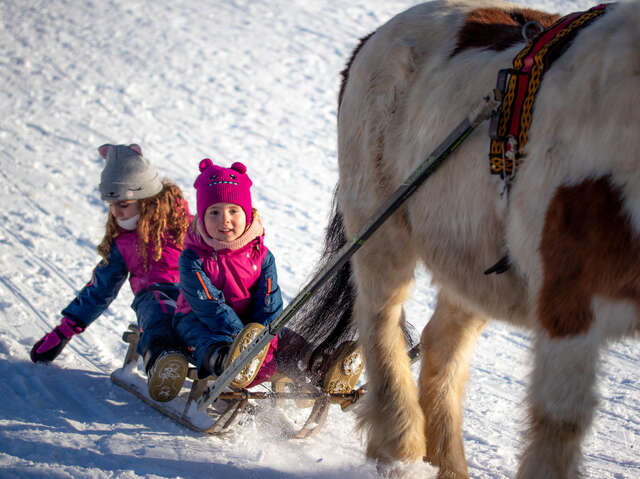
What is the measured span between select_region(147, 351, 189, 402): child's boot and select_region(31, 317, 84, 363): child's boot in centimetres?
74

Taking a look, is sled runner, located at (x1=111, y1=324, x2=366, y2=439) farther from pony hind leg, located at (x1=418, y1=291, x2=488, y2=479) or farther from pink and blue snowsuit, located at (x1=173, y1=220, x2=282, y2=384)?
pony hind leg, located at (x1=418, y1=291, x2=488, y2=479)

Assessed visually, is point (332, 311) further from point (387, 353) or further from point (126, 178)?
point (126, 178)

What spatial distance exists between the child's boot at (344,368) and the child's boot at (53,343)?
1.49 meters

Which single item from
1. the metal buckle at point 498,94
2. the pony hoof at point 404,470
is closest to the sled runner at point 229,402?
the pony hoof at point 404,470

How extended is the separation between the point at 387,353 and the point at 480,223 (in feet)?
2.89

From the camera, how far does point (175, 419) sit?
2.86 m

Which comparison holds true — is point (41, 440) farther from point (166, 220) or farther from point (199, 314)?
point (166, 220)

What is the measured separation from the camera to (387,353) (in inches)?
102

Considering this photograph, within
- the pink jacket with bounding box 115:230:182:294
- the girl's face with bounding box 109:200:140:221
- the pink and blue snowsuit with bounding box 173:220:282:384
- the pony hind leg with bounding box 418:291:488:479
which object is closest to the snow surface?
the pony hind leg with bounding box 418:291:488:479

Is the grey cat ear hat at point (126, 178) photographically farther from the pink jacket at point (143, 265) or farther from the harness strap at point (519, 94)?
the harness strap at point (519, 94)

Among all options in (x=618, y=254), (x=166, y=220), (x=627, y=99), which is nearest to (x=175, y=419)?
(x=166, y=220)

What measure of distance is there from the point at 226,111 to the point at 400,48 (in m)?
6.37

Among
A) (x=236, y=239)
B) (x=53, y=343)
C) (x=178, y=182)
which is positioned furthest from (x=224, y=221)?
(x=178, y=182)

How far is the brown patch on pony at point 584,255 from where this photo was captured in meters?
1.50
